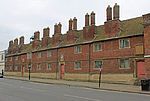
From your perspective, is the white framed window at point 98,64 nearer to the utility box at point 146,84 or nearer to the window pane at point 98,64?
the window pane at point 98,64

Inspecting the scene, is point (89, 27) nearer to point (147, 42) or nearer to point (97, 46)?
point (97, 46)

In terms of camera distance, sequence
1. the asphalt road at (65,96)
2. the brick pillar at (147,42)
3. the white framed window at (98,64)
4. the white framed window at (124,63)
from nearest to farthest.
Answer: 1. the asphalt road at (65,96)
2. the brick pillar at (147,42)
3. the white framed window at (124,63)
4. the white framed window at (98,64)

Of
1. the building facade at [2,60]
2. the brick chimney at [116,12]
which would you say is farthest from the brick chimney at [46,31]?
the building facade at [2,60]

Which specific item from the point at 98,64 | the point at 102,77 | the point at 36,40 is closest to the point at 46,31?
the point at 36,40

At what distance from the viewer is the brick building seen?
114 ft

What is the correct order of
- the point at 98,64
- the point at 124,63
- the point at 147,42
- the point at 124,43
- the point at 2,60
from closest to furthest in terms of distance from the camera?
1. the point at 147,42
2. the point at 124,63
3. the point at 124,43
4. the point at 98,64
5. the point at 2,60

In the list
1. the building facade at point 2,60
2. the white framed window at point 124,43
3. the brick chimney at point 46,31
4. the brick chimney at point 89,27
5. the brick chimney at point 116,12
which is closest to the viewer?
the white framed window at point 124,43

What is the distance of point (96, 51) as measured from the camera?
4166cm

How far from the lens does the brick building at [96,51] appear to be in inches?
1372

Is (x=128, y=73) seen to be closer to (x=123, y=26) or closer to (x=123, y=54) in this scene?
(x=123, y=54)

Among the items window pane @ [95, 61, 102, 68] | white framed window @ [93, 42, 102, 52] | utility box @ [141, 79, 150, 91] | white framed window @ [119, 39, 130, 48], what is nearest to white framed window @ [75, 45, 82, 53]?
white framed window @ [93, 42, 102, 52]

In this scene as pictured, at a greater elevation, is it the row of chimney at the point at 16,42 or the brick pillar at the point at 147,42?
the row of chimney at the point at 16,42

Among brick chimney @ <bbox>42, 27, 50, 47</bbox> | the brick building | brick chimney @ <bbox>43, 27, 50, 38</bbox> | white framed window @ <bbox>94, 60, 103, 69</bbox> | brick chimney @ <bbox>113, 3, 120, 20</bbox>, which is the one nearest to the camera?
the brick building

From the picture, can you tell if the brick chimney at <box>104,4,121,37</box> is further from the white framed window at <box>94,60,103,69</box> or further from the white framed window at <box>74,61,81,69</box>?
the white framed window at <box>74,61,81,69</box>
